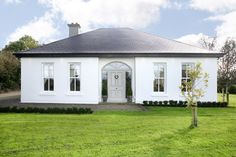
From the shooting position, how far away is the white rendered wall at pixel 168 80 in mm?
20500

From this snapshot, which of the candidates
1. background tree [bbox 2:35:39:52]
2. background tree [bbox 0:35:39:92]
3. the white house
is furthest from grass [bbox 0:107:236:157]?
background tree [bbox 2:35:39:52]

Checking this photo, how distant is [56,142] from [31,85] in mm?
14175

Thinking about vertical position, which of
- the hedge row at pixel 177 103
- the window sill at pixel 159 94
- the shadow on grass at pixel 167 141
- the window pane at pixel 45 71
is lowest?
the shadow on grass at pixel 167 141

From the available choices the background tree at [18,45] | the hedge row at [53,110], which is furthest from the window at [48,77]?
the background tree at [18,45]

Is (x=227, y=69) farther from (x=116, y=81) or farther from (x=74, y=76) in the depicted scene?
(x=74, y=76)

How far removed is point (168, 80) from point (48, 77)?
967 cm

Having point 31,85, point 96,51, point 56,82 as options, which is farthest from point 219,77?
point 31,85

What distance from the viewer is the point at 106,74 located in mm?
21484

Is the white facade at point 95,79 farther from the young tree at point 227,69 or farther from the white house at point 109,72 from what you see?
the young tree at point 227,69

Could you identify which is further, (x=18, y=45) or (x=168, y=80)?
(x=18, y=45)

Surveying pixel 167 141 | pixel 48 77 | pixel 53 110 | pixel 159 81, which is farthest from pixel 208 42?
pixel 167 141

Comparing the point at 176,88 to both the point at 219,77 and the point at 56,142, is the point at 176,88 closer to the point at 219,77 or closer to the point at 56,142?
the point at 219,77

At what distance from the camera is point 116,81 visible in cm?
2159

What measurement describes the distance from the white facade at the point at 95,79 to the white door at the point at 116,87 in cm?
87
